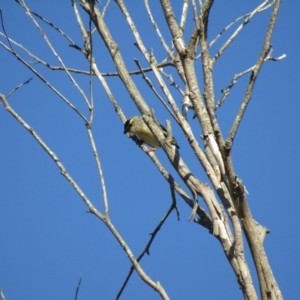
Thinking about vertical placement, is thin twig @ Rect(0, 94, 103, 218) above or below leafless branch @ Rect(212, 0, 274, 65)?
below

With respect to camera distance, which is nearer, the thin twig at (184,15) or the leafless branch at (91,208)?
the leafless branch at (91,208)

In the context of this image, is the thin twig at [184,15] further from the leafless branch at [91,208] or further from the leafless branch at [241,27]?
the leafless branch at [91,208]

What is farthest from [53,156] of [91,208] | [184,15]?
[184,15]

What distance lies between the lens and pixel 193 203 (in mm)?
2279

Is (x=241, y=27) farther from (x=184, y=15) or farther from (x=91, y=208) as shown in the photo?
(x=91, y=208)

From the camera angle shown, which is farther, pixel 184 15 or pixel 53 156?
pixel 184 15

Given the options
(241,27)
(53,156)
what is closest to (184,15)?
(241,27)

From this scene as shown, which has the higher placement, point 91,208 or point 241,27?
point 241,27

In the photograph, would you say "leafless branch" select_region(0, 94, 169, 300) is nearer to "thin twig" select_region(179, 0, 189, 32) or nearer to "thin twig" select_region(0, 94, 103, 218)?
"thin twig" select_region(0, 94, 103, 218)

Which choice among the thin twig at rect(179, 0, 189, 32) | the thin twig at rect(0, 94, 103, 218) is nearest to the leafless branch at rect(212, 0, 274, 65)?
the thin twig at rect(179, 0, 189, 32)

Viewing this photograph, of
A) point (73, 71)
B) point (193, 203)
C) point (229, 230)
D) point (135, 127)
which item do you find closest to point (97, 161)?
point (193, 203)

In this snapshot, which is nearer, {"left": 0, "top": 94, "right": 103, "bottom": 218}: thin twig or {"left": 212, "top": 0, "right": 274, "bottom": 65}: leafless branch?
{"left": 0, "top": 94, "right": 103, "bottom": 218}: thin twig

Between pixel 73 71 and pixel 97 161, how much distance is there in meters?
1.39

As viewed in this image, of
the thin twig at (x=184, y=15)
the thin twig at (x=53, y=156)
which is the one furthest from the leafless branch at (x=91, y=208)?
the thin twig at (x=184, y=15)
